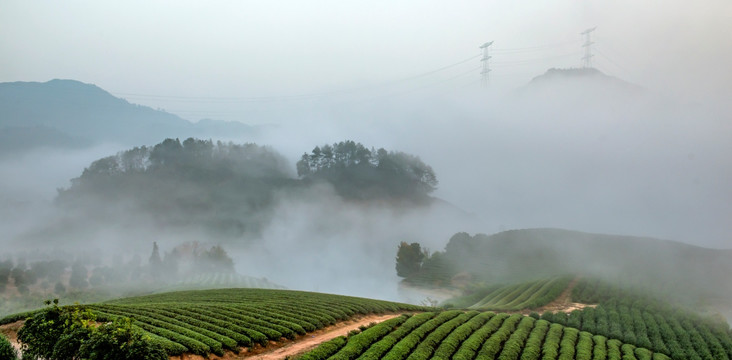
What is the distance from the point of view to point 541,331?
112ft

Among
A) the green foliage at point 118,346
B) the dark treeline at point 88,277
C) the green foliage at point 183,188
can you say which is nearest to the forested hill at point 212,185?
the green foliage at point 183,188

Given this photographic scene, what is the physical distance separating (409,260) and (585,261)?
138 feet

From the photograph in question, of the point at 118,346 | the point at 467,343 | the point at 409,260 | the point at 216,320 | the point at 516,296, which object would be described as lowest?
the point at 409,260

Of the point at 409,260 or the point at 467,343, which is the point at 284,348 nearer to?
the point at 467,343

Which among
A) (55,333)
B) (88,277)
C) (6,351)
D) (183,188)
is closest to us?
(55,333)

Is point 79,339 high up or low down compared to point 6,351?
up

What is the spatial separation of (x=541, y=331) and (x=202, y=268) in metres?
97.5

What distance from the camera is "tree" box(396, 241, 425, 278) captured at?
114750 millimetres

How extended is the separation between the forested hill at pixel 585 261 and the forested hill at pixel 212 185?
67.6 metres

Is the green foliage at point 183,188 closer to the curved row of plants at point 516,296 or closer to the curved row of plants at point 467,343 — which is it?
the curved row of plants at point 516,296

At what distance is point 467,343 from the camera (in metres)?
27.3

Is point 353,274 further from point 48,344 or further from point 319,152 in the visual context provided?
point 48,344

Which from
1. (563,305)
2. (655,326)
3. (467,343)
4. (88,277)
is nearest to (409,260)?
(563,305)

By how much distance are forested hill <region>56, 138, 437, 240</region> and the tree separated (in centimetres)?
6231
